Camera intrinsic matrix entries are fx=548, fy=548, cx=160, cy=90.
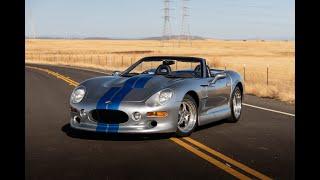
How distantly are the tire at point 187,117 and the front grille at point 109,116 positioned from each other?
963 mm

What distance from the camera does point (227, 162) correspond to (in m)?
6.68

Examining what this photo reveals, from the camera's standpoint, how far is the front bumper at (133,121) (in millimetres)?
8094

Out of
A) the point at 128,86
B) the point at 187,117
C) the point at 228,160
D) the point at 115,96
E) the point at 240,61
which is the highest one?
the point at 240,61

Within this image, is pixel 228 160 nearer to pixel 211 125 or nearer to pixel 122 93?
pixel 122 93

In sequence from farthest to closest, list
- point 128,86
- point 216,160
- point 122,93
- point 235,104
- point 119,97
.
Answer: point 235,104, point 128,86, point 122,93, point 119,97, point 216,160

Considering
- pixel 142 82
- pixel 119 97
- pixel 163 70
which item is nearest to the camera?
pixel 119 97

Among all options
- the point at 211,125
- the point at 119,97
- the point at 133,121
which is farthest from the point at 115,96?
the point at 211,125

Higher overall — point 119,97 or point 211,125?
point 119,97

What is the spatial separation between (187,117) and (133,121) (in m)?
1.15

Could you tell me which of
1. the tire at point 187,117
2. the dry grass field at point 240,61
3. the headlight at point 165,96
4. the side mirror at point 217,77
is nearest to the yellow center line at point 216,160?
Result: the tire at point 187,117

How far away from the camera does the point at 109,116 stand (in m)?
8.21

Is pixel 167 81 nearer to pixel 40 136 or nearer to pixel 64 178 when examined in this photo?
pixel 40 136
